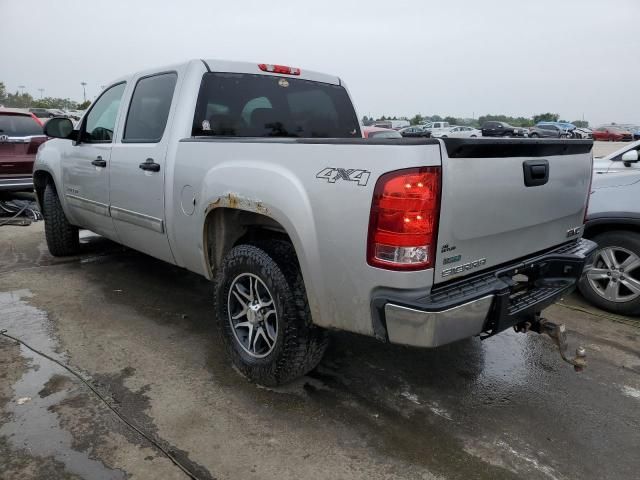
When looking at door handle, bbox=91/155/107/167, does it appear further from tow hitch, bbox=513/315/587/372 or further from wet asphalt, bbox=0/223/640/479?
tow hitch, bbox=513/315/587/372

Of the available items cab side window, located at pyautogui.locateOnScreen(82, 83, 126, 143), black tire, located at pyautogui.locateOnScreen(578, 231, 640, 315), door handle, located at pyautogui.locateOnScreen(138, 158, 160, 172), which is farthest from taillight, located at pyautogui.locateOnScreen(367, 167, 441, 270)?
cab side window, located at pyautogui.locateOnScreen(82, 83, 126, 143)

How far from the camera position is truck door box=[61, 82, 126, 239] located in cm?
420

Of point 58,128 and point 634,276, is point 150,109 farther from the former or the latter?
point 634,276

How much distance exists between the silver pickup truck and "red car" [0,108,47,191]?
15.7 feet

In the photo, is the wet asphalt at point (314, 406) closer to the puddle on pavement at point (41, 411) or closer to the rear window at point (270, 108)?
the puddle on pavement at point (41, 411)

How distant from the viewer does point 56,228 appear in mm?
5418

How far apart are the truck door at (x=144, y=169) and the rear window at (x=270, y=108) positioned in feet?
1.03

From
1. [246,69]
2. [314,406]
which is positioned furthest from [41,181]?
[314,406]

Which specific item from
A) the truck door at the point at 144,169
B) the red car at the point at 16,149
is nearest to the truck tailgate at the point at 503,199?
the truck door at the point at 144,169

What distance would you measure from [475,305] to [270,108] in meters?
2.29

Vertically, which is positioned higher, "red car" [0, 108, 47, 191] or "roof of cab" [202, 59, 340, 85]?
"roof of cab" [202, 59, 340, 85]

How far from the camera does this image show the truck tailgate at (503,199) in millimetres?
2180

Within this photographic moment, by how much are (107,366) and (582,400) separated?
293 centimetres

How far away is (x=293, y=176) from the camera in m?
2.47
